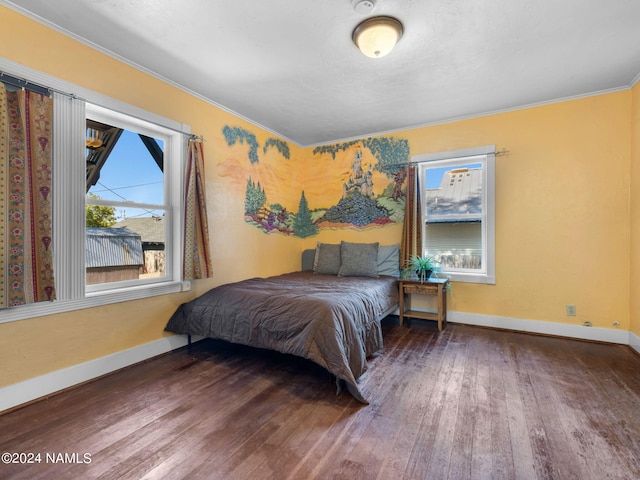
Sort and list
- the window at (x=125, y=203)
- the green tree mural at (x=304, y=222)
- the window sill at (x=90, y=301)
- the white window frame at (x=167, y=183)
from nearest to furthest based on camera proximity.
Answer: the window sill at (x=90, y=301) → the window at (x=125, y=203) → the white window frame at (x=167, y=183) → the green tree mural at (x=304, y=222)

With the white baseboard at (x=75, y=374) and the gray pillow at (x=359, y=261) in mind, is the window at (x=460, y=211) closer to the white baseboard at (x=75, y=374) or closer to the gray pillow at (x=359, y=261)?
the gray pillow at (x=359, y=261)

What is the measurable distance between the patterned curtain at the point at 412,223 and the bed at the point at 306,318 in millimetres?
524

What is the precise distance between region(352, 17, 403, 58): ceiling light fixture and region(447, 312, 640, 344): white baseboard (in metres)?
3.07

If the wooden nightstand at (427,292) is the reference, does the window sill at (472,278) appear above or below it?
above

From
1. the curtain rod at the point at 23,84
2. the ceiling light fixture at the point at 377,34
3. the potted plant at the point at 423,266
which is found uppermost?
the ceiling light fixture at the point at 377,34

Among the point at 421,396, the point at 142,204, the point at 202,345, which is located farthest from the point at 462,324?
the point at 142,204

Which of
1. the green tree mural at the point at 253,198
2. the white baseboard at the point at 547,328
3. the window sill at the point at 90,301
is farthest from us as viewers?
the green tree mural at the point at 253,198

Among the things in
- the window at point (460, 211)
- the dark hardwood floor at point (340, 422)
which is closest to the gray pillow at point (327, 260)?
the window at point (460, 211)

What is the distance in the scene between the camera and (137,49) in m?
2.33

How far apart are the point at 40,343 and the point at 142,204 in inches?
49.8

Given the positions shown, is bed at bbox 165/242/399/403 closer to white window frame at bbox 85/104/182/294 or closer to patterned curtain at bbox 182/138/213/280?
patterned curtain at bbox 182/138/213/280

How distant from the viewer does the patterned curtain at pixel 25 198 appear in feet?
5.94

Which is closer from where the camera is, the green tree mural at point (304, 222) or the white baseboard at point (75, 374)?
the white baseboard at point (75, 374)

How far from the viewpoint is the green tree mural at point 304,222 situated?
15.5ft
